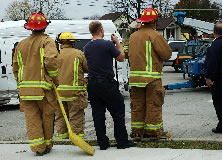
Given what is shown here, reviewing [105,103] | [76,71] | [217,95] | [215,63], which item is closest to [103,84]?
[105,103]

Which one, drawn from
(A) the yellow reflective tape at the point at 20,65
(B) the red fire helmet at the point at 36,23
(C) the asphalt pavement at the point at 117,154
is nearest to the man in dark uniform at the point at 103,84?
(C) the asphalt pavement at the point at 117,154

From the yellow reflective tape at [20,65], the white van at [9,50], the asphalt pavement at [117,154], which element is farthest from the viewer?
the white van at [9,50]

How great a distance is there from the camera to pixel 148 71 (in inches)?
293

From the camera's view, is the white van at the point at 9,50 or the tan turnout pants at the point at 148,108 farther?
the white van at the point at 9,50

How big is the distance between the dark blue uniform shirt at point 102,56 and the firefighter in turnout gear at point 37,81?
0.58 meters

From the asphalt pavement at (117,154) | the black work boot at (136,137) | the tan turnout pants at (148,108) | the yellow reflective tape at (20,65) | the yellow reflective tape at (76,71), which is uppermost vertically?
the yellow reflective tape at (20,65)

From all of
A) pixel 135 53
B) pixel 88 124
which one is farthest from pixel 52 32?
pixel 135 53

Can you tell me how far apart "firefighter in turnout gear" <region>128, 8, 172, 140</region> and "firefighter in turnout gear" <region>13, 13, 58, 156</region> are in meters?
1.39

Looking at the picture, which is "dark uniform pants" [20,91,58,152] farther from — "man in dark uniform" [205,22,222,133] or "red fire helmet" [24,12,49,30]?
"man in dark uniform" [205,22,222,133]

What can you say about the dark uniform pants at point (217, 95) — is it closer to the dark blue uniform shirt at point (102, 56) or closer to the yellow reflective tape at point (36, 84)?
the dark blue uniform shirt at point (102, 56)

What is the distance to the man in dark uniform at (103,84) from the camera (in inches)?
272

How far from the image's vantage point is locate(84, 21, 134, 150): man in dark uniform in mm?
6902

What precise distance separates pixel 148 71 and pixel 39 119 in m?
1.79

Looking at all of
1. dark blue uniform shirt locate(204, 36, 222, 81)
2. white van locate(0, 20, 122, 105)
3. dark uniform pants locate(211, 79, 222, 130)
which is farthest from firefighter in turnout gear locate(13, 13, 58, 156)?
white van locate(0, 20, 122, 105)
